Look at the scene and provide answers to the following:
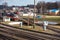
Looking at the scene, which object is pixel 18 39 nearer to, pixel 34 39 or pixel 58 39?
pixel 34 39

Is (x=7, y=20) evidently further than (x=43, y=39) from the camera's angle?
Yes

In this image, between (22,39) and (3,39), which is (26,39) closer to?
(22,39)

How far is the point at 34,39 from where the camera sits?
15.1 m

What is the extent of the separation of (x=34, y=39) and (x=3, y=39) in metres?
2.28

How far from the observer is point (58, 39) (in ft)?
49.0

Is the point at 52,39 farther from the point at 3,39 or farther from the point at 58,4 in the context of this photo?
the point at 58,4

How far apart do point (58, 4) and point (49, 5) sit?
6.62 meters

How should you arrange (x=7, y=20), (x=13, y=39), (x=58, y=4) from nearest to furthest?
(x=13, y=39)
(x=7, y=20)
(x=58, y=4)

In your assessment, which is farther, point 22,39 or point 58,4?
point 58,4

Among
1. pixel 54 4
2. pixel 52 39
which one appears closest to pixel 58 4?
pixel 54 4

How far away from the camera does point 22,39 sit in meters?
15.1

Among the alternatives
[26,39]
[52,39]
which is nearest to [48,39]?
[52,39]

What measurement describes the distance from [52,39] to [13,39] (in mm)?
2826

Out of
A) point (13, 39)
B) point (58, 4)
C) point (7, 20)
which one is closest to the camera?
point (13, 39)
